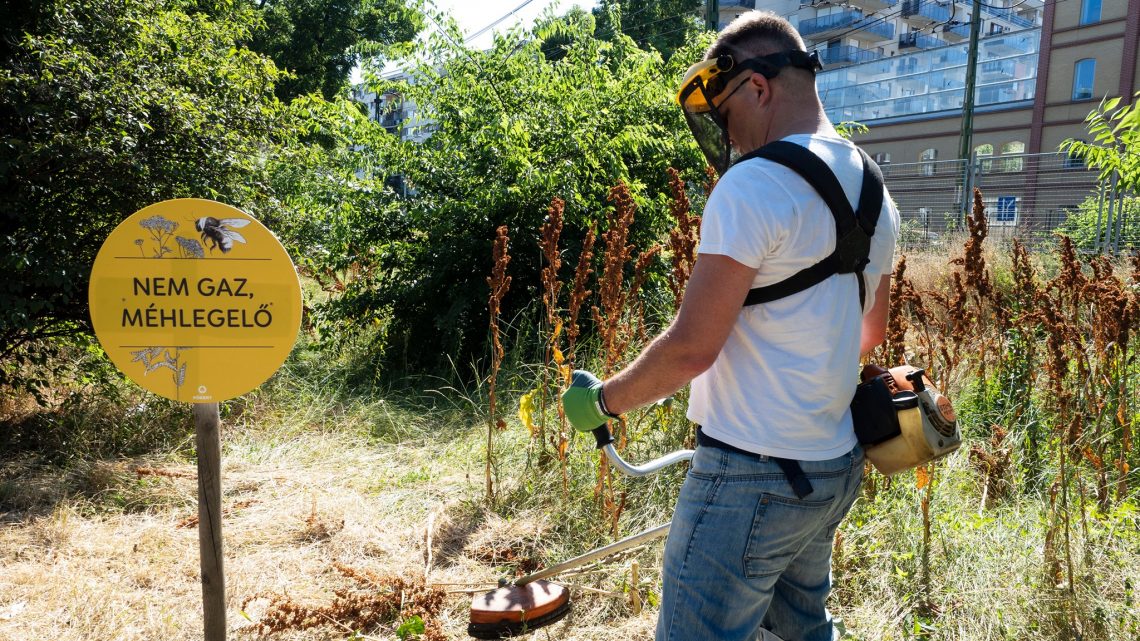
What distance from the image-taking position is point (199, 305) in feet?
8.40

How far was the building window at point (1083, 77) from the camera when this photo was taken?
106ft

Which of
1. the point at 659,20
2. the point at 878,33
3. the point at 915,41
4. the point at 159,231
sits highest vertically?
the point at 878,33

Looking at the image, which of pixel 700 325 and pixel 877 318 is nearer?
pixel 700 325

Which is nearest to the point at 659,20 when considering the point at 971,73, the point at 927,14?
the point at 971,73

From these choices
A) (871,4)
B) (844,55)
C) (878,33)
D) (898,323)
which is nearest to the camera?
(898,323)

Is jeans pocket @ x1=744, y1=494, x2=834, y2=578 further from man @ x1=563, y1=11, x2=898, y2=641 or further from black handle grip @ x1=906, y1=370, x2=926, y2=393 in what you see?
black handle grip @ x1=906, y1=370, x2=926, y2=393

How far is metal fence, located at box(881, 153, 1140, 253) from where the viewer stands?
1386 centimetres

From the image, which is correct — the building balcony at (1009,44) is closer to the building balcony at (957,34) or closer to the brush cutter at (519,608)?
the building balcony at (957,34)

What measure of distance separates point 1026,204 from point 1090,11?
723 inches

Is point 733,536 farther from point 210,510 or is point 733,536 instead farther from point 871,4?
point 871,4

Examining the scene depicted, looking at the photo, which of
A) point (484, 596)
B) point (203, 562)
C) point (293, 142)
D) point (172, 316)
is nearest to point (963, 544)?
point (484, 596)

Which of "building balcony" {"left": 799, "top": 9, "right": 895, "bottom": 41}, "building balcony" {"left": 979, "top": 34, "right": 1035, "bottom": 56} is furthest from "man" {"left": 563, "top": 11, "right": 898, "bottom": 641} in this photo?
"building balcony" {"left": 799, "top": 9, "right": 895, "bottom": 41}

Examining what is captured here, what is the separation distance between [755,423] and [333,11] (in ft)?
74.4

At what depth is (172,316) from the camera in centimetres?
255
